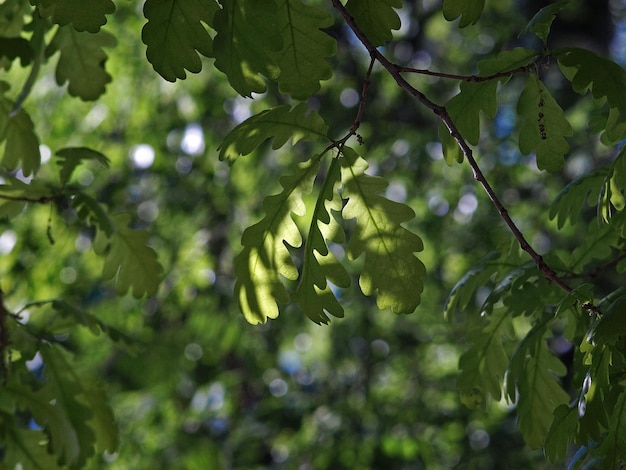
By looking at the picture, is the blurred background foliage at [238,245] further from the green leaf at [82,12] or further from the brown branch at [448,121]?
the green leaf at [82,12]

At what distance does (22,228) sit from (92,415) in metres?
2.78

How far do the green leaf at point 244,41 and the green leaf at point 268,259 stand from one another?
135mm

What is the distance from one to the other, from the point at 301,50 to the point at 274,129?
3.9 inches

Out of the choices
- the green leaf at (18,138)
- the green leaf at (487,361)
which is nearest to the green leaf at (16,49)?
the green leaf at (18,138)

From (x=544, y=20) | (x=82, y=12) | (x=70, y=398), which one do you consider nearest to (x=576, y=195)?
(x=544, y=20)

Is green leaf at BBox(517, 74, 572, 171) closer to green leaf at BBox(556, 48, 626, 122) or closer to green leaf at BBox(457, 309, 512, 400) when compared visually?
green leaf at BBox(556, 48, 626, 122)

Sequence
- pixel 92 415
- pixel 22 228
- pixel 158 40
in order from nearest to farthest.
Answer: pixel 158 40 → pixel 92 415 → pixel 22 228

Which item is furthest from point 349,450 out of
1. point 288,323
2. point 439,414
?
point 288,323

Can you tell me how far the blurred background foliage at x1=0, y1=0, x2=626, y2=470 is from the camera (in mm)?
3453

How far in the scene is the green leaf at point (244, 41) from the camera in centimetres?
82

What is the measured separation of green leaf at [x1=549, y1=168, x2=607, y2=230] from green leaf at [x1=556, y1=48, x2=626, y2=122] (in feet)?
0.84

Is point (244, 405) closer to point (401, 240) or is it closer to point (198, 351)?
point (198, 351)

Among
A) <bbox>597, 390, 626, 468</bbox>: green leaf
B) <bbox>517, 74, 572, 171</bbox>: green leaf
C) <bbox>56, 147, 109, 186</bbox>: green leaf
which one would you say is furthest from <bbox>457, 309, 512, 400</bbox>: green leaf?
<bbox>56, 147, 109, 186</bbox>: green leaf

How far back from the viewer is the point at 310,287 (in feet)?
2.96
